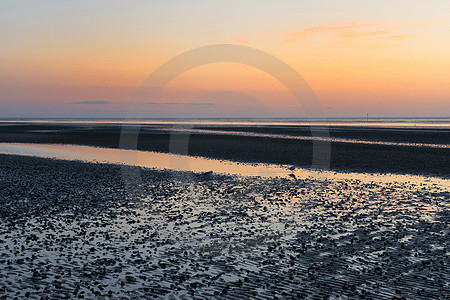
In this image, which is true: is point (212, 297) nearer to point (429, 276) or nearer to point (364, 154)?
point (429, 276)

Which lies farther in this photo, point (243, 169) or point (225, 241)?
point (243, 169)

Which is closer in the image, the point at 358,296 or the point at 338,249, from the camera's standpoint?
the point at 358,296

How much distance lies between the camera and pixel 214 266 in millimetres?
14008

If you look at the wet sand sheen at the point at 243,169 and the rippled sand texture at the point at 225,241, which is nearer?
the rippled sand texture at the point at 225,241

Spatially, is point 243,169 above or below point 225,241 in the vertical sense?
above

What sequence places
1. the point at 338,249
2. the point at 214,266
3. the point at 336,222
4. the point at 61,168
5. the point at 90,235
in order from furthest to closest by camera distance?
the point at 61,168 → the point at 336,222 → the point at 90,235 → the point at 338,249 → the point at 214,266

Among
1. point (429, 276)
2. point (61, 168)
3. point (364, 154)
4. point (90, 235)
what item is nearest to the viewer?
point (429, 276)

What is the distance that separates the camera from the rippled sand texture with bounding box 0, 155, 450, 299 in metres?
12.3

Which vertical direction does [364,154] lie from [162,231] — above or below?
above

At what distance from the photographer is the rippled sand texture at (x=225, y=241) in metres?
12.3

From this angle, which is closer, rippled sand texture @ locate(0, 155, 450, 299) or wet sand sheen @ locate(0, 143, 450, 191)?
rippled sand texture @ locate(0, 155, 450, 299)

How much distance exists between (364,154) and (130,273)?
150 ft

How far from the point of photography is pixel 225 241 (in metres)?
17.0

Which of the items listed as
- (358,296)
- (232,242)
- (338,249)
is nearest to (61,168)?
(232,242)
